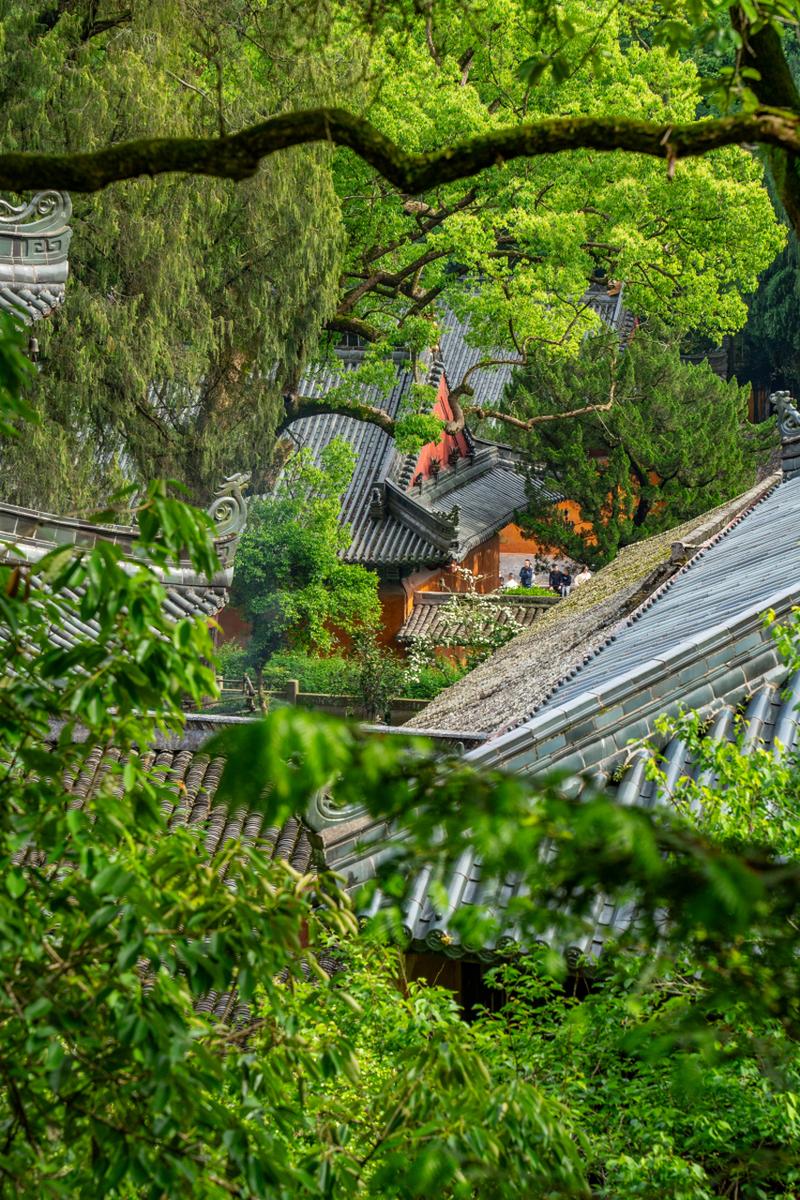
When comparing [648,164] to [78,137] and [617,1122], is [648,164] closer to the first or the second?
[78,137]

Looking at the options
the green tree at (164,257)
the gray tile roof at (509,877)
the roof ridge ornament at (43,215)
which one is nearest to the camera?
the gray tile roof at (509,877)

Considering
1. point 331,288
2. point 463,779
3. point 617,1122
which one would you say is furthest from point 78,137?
point 463,779

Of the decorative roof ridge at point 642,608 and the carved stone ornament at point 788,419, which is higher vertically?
the carved stone ornament at point 788,419

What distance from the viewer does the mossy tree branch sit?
3055 millimetres

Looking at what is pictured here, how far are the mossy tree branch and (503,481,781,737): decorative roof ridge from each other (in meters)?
5.22

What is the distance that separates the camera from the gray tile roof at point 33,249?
1267 cm

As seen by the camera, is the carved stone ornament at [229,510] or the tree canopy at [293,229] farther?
the tree canopy at [293,229]

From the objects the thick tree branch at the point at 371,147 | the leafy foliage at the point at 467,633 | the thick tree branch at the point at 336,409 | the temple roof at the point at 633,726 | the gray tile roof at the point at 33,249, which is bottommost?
the leafy foliage at the point at 467,633

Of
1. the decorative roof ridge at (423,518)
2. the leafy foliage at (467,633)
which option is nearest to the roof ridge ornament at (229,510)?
the leafy foliage at (467,633)

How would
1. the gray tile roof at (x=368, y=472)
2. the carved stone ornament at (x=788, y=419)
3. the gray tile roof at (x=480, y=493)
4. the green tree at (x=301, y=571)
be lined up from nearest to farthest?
the carved stone ornament at (x=788, y=419) → the green tree at (x=301, y=571) → the gray tile roof at (x=368, y=472) → the gray tile roof at (x=480, y=493)

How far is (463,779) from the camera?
2.39 metres

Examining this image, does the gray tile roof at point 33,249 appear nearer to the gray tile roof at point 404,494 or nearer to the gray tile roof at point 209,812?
the gray tile roof at point 209,812

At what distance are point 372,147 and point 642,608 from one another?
33.5 feet

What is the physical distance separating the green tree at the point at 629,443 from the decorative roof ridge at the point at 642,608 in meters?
11.0
